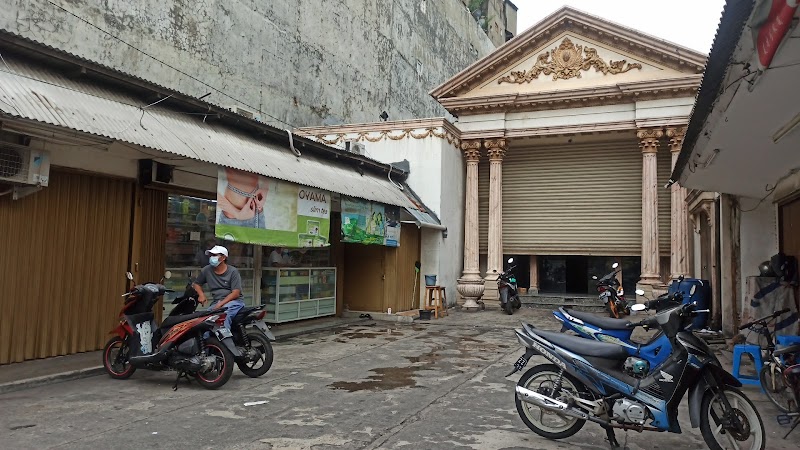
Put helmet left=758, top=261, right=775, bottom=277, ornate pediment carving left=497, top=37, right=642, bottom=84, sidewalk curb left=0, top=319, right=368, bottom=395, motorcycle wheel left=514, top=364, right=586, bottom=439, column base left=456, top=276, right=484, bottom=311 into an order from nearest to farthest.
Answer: motorcycle wheel left=514, top=364, right=586, bottom=439
sidewalk curb left=0, top=319, right=368, bottom=395
helmet left=758, top=261, right=775, bottom=277
column base left=456, top=276, right=484, bottom=311
ornate pediment carving left=497, top=37, right=642, bottom=84

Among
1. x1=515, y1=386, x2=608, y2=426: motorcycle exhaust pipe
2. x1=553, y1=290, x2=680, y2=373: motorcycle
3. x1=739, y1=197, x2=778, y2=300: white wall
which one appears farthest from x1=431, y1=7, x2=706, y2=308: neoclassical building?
x1=515, y1=386, x2=608, y2=426: motorcycle exhaust pipe

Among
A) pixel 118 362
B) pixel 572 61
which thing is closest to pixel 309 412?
pixel 118 362

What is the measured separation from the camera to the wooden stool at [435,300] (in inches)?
560

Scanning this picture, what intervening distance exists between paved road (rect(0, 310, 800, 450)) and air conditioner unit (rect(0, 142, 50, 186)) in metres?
2.39

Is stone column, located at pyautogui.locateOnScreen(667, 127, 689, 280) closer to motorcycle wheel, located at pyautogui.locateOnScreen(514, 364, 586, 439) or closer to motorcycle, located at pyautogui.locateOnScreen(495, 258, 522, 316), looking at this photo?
motorcycle, located at pyautogui.locateOnScreen(495, 258, 522, 316)

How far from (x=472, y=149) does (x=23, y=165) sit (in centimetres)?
1323

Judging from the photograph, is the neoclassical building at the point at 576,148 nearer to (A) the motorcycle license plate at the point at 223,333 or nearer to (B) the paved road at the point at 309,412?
(B) the paved road at the point at 309,412

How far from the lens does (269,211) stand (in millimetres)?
9234

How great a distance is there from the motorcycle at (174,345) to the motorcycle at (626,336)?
3.74m

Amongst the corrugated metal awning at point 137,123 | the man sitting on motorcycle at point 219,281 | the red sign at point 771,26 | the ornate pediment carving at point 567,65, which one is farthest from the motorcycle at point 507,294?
the red sign at point 771,26

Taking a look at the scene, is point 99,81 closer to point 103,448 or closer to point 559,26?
point 103,448

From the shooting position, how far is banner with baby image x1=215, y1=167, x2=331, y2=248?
8344mm

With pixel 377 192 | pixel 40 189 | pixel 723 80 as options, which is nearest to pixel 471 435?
pixel 723 80

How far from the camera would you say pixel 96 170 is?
25.4 feet
